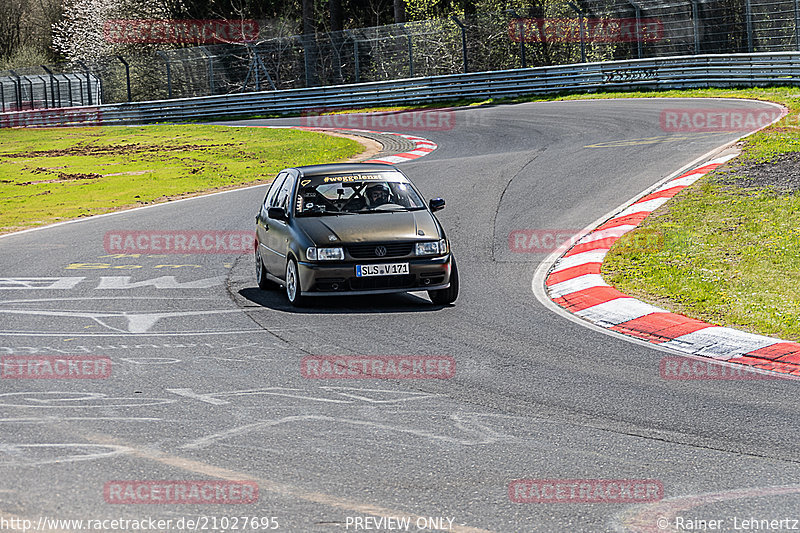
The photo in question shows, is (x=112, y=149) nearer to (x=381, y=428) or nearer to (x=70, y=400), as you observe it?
(x=70, y=400)

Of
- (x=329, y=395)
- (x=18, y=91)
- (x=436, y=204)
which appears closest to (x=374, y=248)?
(x=436, y=204)

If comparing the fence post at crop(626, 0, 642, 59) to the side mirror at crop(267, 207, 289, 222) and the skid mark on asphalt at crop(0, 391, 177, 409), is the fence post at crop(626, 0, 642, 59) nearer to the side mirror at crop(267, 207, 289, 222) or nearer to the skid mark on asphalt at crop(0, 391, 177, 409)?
the side mirror at crop(267, 207, 289, 222)

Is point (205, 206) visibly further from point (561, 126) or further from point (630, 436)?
point (630, 436)

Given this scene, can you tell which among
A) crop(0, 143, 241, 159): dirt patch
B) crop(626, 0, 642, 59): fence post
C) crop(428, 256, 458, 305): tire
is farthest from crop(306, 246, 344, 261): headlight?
crop(626, 0, 642, 59): fence post

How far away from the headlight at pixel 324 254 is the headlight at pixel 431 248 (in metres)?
0.80

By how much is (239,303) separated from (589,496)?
6.30 meters

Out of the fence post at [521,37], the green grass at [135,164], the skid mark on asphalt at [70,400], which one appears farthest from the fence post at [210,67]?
the skid mark on asphalt at [70,400]

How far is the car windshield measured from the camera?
11172 mm

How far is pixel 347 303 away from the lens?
10.7 meters

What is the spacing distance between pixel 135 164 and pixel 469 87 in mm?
13775

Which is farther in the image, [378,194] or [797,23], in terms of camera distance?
[797,23]

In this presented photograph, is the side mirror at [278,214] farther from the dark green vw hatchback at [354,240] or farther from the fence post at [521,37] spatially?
the fence post at [521,37]

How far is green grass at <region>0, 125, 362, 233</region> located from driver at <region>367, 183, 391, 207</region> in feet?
27.6

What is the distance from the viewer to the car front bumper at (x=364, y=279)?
10266 mm
